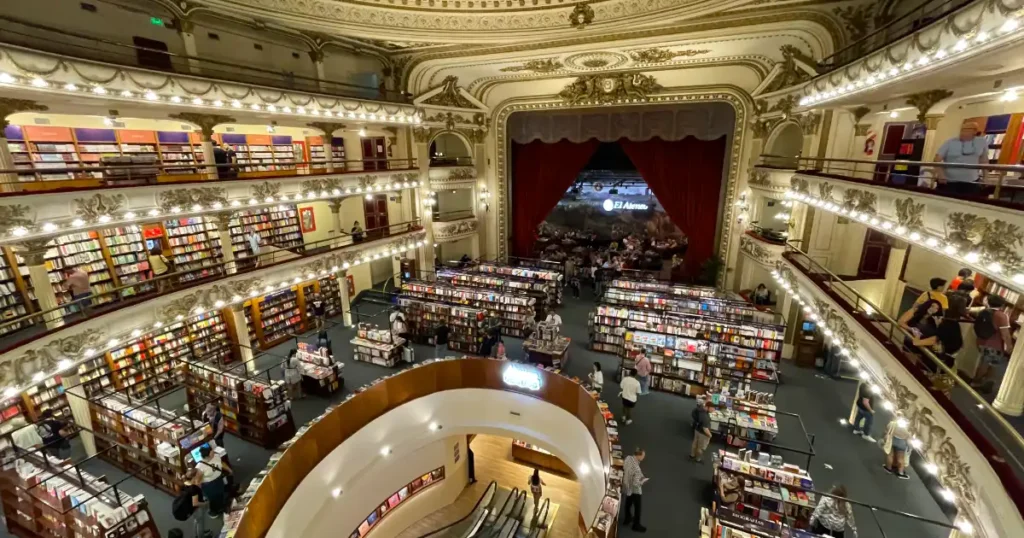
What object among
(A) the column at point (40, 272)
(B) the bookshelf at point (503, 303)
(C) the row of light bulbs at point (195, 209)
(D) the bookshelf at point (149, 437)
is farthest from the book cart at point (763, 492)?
(C) the row of light bulbs at point (195, 209)

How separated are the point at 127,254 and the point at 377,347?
19.2 feet

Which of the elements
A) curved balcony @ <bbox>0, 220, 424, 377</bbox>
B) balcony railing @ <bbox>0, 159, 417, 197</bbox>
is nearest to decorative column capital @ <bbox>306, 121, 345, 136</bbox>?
balcony railing @ <bbox>0, 159, 417, 197</bbox>

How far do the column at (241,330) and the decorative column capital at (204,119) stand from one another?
3.82 metres

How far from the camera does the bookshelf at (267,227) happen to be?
39.4ft

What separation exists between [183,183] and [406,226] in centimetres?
741

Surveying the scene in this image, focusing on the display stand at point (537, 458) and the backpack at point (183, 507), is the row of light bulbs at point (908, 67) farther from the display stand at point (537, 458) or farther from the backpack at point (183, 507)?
the backpack at point (183, 507)

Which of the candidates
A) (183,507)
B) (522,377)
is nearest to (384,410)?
(522,377)

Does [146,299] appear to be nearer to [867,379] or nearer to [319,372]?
[319,372]

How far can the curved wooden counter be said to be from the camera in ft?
22.8

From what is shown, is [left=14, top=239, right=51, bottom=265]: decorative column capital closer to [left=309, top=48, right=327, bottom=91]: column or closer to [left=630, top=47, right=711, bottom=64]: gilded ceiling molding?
[left=309, top=48, right=327, bottom=91]: column

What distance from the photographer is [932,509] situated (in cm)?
667

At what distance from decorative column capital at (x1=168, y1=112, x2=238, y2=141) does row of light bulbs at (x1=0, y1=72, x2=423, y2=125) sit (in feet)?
1.26

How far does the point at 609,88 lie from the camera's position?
47.0 feet

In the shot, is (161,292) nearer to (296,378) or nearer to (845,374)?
(296,378)
